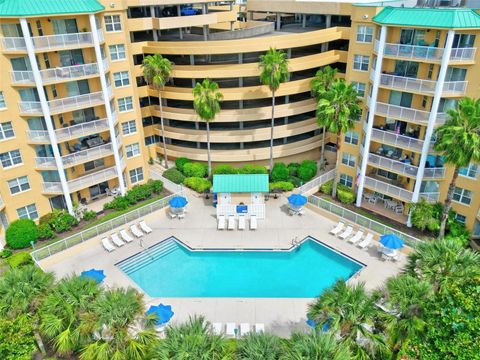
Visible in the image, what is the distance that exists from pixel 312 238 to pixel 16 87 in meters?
28.7

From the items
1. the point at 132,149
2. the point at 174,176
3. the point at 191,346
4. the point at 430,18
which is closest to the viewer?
the point at 191,346

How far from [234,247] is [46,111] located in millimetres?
20043

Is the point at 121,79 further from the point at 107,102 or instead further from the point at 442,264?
the point at 442,264

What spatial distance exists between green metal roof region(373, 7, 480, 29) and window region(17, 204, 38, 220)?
35.2m

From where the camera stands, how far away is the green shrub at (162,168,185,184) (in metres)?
43.3

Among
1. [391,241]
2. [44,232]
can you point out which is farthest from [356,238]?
[44,232]

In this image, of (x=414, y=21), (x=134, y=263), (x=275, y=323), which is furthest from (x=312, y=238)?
(x=414, y=21)

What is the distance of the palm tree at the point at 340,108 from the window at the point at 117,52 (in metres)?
20.0

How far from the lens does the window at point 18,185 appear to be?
33.7 metres

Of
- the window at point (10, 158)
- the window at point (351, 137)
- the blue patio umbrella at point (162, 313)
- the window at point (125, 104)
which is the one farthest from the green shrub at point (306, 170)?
the window at point (10, 158)

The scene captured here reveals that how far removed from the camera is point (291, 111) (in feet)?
143

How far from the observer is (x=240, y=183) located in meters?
37.4

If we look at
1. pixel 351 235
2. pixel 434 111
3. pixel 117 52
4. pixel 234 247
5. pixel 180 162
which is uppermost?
pixel 117 52

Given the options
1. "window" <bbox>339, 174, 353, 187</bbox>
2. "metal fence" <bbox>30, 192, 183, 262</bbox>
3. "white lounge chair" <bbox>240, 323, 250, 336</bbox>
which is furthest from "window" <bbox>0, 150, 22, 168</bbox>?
"window" <bbox>339, 174, 353, 187</bbox>
